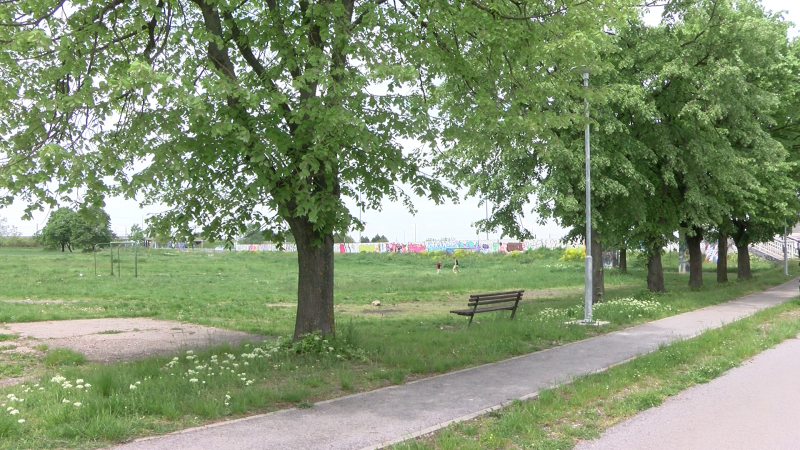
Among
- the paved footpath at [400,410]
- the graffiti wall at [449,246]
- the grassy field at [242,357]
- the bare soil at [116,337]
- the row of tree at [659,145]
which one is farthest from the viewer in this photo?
the graffiti wall at [449,246]

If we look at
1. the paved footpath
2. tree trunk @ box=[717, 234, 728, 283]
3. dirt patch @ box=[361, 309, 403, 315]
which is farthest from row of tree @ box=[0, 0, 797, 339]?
tree trunk @ box=[717, 234, 728, 283]

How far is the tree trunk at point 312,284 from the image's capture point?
9352 mm

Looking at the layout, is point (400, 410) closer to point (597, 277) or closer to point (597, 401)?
point (597, 401)

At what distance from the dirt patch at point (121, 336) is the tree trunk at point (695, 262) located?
1909 cm

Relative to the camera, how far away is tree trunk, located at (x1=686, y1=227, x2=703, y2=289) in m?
24.7

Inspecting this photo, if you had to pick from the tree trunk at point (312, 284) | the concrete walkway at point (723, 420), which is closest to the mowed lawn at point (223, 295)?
the tree trunk at point (312, 284)

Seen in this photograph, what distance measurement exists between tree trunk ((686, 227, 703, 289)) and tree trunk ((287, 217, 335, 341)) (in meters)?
19.3

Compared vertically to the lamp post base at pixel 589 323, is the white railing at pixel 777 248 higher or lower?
higher

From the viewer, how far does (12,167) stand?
273 inches

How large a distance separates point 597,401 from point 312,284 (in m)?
4.42

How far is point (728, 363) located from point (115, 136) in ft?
30.4

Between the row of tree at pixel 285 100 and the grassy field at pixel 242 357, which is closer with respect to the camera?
the grassy field at pixel 242 357

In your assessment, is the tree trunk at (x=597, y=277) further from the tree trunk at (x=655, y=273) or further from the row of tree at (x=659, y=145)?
the tree trunk at (x=655, y=273)

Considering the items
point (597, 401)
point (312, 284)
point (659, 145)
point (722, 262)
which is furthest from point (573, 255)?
point (597, 401)
